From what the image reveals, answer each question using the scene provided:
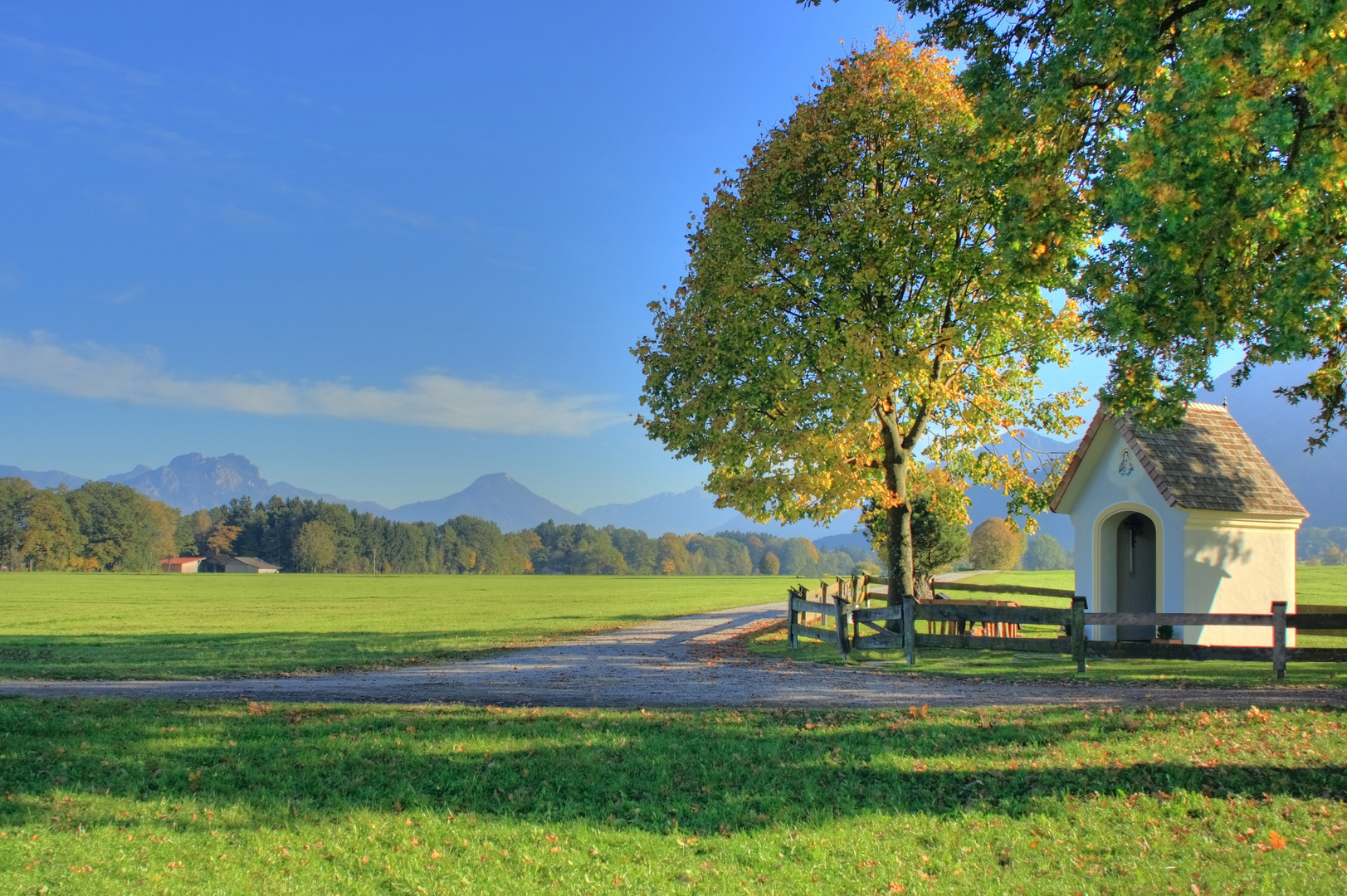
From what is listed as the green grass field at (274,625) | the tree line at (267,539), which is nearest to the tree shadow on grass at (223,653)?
the green grass field at (274,625)

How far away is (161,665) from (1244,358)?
74.7 ft

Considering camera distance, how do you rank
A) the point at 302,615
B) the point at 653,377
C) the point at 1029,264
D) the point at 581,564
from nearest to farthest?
the point at 1029,264
the point at 653,377
the point at 302,615
the point at 581,564

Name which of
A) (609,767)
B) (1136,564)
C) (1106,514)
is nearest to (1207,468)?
(1106,514)

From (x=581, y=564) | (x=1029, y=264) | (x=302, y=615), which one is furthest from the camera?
(x=581, y=564)

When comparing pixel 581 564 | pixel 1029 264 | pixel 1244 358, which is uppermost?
pixel 1029 264

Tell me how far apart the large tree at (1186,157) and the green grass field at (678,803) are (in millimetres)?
5238

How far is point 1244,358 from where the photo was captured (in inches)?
543

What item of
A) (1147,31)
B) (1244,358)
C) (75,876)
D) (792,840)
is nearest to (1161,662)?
(1244,358)

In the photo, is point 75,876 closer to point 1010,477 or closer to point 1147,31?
point 1147,31

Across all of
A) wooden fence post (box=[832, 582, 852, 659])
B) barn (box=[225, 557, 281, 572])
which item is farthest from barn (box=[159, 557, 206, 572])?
wooden fence post (box=[832, 582, 852, 659])

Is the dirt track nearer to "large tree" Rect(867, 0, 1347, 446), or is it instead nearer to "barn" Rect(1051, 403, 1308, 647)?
"large tree" Rect(867, 0, 1347, 446)

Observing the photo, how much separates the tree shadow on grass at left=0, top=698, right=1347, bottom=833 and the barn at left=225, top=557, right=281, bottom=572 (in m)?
160

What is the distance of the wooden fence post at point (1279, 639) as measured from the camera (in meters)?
16.7

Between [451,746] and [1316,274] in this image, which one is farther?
[451,746]
